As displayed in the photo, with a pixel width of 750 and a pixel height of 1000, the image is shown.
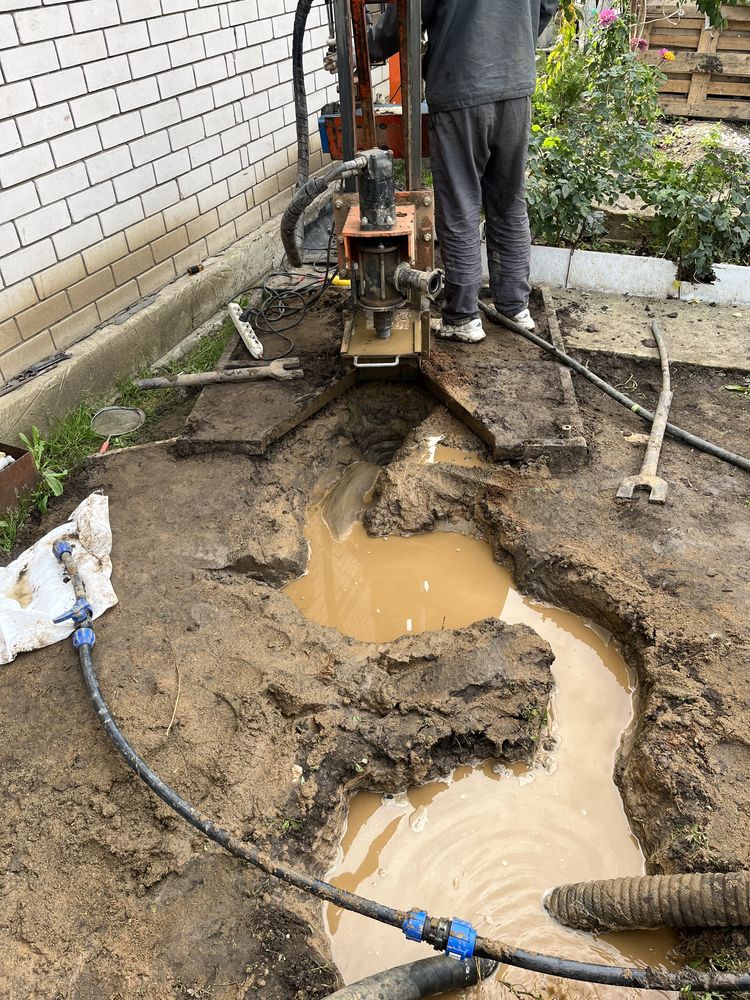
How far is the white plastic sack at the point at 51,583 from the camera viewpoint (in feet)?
9.52

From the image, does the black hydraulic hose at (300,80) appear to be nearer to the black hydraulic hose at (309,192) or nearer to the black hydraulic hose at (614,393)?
the black hydraulic hose at (309,192)

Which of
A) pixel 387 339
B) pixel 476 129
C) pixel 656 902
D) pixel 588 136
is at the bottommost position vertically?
pixel 656 902

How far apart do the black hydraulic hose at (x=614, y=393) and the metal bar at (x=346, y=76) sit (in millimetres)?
1416

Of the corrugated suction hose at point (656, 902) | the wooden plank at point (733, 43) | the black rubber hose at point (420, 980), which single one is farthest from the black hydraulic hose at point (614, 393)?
the wooden plank at point (733, 43)

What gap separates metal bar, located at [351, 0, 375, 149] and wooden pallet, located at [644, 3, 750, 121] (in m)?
6.48

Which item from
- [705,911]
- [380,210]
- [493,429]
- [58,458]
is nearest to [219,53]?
[380,210]

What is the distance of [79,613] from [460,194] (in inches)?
125

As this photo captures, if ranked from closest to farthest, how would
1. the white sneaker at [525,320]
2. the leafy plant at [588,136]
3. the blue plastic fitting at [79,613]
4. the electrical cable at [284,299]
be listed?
the blue plastic fitting at [79,613], the white sneaker at [525,320], the electrical cable at [284,299], the leafy plant at [588,136]

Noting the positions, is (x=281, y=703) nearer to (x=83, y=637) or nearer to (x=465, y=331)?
(x=83, y=637)

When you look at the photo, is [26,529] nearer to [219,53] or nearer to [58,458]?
[58,458]

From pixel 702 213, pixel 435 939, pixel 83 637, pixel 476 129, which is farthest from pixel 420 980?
pixel 702 213

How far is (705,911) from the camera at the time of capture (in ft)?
6.32

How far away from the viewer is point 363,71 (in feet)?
12.7


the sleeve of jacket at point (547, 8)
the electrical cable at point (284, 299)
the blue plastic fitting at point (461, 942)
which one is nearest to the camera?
the blue plastic fitting at point (461, 942)
